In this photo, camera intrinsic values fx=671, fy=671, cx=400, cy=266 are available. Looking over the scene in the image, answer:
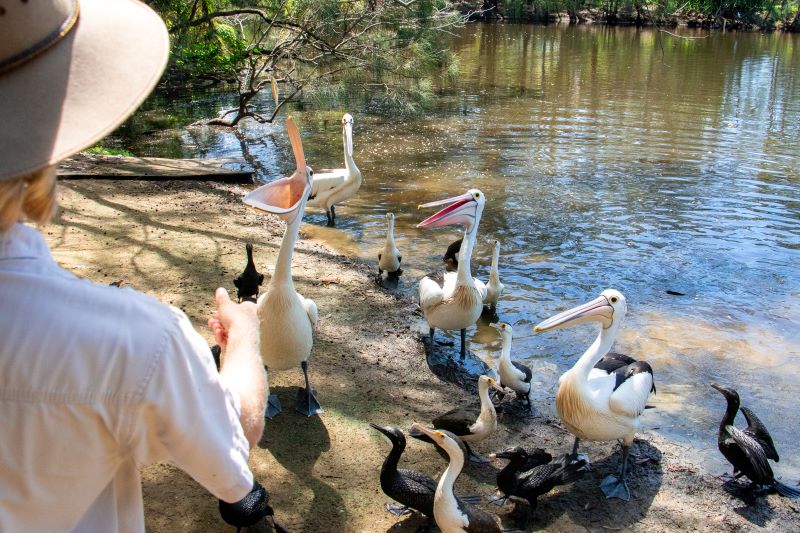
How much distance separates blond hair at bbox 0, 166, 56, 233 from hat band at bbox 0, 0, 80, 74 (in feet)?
0.51

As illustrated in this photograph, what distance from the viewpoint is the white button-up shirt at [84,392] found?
38.2 inches

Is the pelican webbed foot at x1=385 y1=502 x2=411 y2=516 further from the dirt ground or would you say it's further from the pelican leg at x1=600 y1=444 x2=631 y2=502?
the pelican leg at x1=600 y1=444 x2=631 y2=502

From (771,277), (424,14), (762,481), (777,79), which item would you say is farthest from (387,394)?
(777,79)

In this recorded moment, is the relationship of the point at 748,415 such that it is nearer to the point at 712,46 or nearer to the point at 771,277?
the point at 771,277

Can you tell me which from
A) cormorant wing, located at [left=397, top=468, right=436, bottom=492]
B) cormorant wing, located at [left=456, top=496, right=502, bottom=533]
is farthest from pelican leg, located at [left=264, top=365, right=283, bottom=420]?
cormorant wing, located at [left=456, top=496, right=502, bottom=533]

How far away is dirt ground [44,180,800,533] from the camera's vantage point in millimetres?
3320

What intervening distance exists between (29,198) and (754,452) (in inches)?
153

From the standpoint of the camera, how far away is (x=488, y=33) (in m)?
32.2

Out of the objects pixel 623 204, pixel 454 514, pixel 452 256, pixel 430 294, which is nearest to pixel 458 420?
pixel 454 514

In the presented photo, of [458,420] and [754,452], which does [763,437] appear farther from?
[458,420]

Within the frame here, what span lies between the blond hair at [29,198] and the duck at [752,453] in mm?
3802

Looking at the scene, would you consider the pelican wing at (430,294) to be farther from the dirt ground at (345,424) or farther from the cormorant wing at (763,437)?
the cormorant wing at (763,437)

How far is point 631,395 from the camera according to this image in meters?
3.94

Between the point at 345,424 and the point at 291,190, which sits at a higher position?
the point at 291,190
